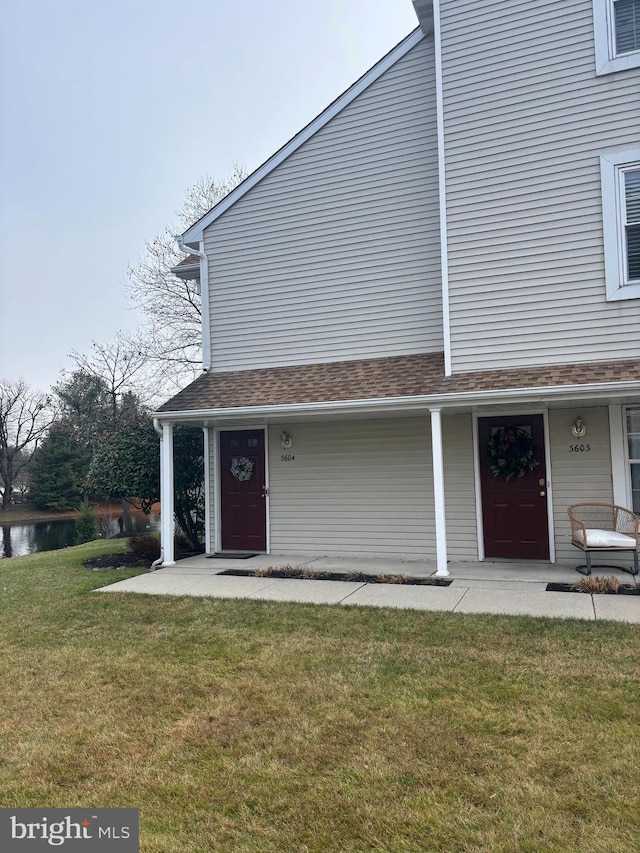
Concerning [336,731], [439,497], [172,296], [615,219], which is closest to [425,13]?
[615,219]

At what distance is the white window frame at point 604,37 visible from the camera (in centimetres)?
714

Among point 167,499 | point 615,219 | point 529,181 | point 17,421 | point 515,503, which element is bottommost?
point 515,503

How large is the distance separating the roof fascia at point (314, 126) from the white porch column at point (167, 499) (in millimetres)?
3815

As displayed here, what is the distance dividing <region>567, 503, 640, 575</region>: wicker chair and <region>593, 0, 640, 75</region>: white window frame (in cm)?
556

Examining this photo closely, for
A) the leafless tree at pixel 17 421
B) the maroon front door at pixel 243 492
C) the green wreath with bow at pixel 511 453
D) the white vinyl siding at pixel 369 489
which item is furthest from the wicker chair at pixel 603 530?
the leafless tree at pixel 17 421

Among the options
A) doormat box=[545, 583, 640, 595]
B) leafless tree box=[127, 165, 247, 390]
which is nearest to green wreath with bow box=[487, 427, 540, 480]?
doormat box=[545, 583, 640, 595]

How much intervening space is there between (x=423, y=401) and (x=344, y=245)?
11.0ft

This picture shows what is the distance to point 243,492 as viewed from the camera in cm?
990

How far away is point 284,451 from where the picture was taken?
9.66 metres

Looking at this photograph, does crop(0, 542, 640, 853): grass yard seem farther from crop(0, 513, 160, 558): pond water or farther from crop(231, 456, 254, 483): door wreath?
crop(0, 513, 160, 558): pond water

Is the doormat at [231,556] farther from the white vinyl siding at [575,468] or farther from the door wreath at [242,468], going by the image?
the white vinyl siding at [575,468]

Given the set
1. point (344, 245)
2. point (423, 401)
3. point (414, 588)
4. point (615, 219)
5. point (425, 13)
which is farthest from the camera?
point (344, 245)

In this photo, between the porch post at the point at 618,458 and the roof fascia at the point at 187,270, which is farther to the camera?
the roof fascia at the point at 187,270

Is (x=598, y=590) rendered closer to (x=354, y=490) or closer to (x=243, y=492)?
(x=354, y=490)
